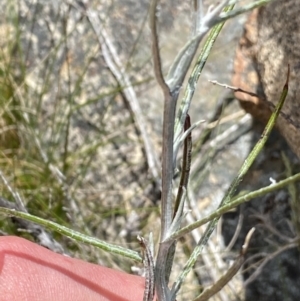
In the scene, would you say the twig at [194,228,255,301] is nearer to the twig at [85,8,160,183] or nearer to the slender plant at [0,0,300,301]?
the slender plant at [0,0,300,301]

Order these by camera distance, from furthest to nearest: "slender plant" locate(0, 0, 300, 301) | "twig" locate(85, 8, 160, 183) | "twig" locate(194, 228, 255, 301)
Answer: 1. "twig" locate(85, 8, 160, 183)
2. "twig" locate(194, 228, 255, 301)
3. "slender plant" locate(0, 0, 300, 301)

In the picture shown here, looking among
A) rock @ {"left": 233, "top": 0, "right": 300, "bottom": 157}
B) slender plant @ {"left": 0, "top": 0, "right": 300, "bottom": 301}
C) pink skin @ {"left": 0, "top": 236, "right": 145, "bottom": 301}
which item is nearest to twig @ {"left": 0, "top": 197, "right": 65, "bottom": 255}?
pink skin @ {"left": 0, "top": 236, "right": 145, "bottom": 301}

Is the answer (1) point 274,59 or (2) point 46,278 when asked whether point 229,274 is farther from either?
(1) point 274,59

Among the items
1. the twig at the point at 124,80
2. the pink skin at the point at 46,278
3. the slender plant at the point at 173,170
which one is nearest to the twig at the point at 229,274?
the slender plant at the point at 173,170

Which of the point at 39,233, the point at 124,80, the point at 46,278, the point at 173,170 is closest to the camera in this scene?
the point at 173,170

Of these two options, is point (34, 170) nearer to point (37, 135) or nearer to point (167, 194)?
point (37, 135)

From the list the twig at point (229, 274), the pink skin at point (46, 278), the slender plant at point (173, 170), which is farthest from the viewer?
the pink skin at point (46, 278)

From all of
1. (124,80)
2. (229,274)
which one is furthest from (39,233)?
(124,80)

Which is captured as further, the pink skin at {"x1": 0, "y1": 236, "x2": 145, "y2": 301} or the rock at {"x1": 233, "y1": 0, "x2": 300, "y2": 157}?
the rock at {"x1": 233, "y1": 0, "x2": 300, "y2": 157}

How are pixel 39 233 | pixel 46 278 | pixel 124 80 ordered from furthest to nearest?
pixel 124 80
pixel 39 233
pixel 46 278

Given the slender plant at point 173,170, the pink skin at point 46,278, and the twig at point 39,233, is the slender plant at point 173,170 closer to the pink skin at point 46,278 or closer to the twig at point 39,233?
the pink skin at point 46,278
